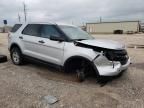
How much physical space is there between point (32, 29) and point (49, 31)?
0.94 m

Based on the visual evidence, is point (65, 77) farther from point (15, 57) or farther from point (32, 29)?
point (15, 57)

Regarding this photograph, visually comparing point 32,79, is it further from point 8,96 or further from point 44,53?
point 8,96

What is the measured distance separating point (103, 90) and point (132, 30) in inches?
2064

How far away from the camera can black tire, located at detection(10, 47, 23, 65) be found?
288 inches

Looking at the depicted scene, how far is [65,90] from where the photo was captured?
5.07 metres

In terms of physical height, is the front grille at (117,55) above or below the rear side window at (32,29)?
below

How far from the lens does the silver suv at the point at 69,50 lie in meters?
5.19

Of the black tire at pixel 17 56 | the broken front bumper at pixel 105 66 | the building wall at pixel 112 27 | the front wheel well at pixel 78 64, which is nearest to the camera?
the broken front bumper at pixel 105 66

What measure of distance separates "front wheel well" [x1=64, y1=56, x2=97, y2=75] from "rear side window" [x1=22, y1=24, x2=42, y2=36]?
5.61 feet

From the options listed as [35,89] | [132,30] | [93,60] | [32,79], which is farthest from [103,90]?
[132,30]

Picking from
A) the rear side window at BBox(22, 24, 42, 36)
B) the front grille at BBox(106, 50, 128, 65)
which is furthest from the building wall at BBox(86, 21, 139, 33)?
the front grille at BBox(106, 50, 128, 65)

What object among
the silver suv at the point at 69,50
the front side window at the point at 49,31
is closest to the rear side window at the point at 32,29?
the silver suv at the point at 69,50

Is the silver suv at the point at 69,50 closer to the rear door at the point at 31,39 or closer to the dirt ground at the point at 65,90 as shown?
the rear door at the point at 31,39

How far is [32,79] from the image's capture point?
593 centimetres
